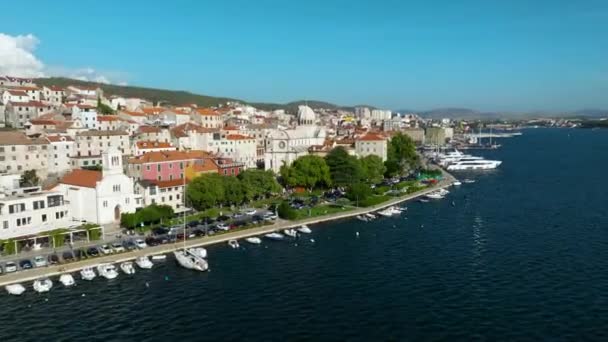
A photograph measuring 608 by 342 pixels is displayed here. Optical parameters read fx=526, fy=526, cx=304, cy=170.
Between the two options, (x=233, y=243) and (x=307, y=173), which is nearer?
(x=233, y=243)

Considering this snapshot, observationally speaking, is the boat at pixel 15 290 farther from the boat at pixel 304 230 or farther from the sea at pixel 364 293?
the boat at pixel 304 230

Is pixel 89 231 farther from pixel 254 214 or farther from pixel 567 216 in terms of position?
pixel 567 216

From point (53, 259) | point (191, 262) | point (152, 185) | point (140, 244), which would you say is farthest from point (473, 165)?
point (53, 259)

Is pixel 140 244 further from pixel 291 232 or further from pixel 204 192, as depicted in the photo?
pixel 291 232

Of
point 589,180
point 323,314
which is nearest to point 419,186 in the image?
point 589,180

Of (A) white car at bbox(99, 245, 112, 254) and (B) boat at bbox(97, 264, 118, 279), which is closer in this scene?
(B) boat at bbox(97, 264, 118, 279)

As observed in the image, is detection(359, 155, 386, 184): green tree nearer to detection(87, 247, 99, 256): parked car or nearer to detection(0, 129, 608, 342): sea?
detection(0, 129, 608, 342): sea

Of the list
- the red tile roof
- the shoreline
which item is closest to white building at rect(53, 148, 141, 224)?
the red tile roof
